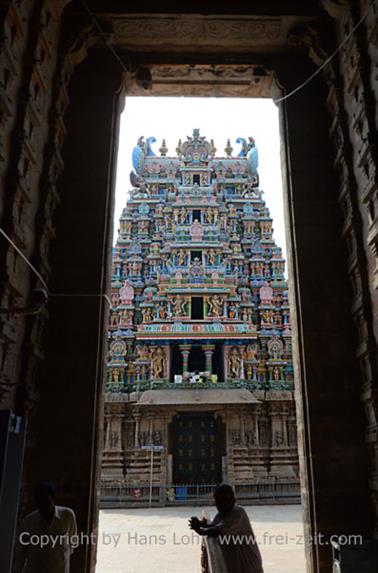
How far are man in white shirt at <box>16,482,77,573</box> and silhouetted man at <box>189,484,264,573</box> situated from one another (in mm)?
1383

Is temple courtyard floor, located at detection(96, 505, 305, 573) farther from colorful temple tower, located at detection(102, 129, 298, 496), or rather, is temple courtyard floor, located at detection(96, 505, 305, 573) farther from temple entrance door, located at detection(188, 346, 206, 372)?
temple entrance door, located at detection(188, 346, 206, 372)

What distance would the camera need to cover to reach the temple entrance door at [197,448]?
19938 mm

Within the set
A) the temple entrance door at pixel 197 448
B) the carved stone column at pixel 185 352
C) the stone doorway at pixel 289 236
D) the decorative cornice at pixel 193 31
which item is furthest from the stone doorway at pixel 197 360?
the decorative cornice at pixel 193 31

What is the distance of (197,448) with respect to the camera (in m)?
20.4

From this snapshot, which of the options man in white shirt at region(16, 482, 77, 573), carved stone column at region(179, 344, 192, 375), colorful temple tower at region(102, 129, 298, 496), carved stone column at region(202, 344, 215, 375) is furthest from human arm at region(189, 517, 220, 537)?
carved stone column at region(179, 344, 192, 375)

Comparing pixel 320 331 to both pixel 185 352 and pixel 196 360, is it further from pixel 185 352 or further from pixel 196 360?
pixel 196 360

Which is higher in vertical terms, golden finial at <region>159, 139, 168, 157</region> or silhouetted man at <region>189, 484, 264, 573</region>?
golden finial at <region>159, 139, 168, 157</region>

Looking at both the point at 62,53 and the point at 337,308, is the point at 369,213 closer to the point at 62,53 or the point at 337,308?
the point at 337,308

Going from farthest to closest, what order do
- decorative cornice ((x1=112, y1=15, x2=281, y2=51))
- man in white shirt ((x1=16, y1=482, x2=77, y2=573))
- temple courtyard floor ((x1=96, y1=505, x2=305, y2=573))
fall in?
decorative cornice ((x1=112, y1=15, x2=281, y2=51)) → temple courtyard floor ((x1=96, y1=505, x2=305, y2=573)) → man in white shirt ((x1=16, y1=482, x2=77, y2=573))

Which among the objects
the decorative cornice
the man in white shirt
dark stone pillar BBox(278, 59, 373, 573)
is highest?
the decorative cornice

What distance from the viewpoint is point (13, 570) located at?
465 centimetres

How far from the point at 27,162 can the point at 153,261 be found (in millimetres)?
18139

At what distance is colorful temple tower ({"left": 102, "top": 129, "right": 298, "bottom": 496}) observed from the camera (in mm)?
20031

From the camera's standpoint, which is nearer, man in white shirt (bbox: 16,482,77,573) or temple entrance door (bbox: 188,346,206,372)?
man in white shirt (bbox: 16,482,77,573)
